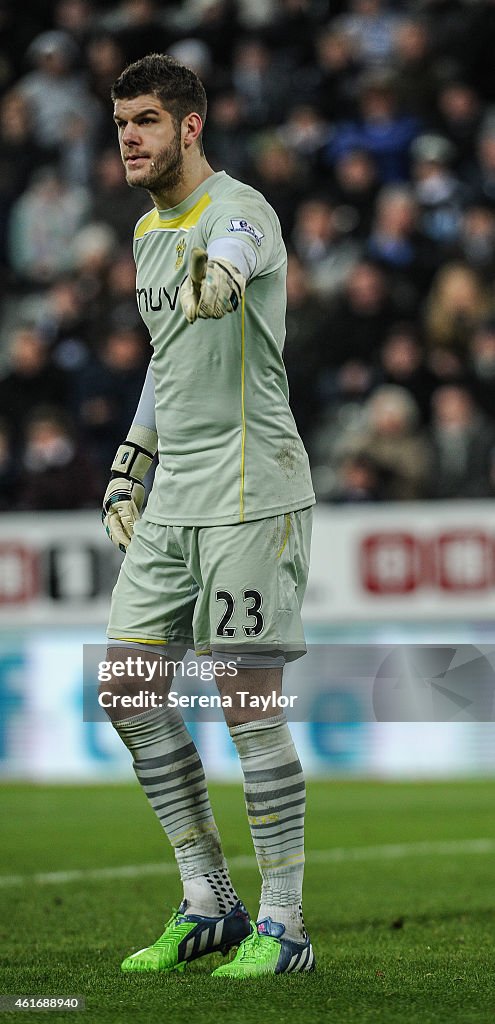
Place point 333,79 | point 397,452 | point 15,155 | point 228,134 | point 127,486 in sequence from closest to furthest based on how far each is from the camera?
1. point 127,486
2. point 397,452
3. point 228,134
4. point 333,79
5. point 15,155

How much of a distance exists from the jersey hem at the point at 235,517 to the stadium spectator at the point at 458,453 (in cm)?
651

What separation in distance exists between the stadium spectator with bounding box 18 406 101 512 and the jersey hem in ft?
21.9

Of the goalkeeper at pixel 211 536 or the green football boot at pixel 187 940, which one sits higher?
the goalkeeper at pixel 211 536

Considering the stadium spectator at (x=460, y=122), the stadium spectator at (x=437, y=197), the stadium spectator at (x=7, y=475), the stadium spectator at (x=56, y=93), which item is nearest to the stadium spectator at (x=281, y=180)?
the stadium spectator at (x=437, y=197)

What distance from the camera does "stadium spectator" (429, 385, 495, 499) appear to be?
409 inches

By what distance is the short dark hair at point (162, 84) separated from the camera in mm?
3873

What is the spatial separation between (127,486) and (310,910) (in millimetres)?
1800

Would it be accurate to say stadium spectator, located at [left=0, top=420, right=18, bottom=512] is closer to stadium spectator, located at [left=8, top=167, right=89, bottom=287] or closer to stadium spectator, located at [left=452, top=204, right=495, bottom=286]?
stadium spectator, located at [left=8, top=167, right=89, bottom=287]

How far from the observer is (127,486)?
167 inches

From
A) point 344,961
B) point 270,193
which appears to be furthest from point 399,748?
point 344,961

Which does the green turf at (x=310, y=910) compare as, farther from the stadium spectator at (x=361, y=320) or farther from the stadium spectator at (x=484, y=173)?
A: the stadium spectator at (x=484, y=173)

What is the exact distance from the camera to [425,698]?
975cm

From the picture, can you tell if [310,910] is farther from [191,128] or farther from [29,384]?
[29,384]

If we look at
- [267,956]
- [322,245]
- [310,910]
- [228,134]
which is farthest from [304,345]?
[267,956]
